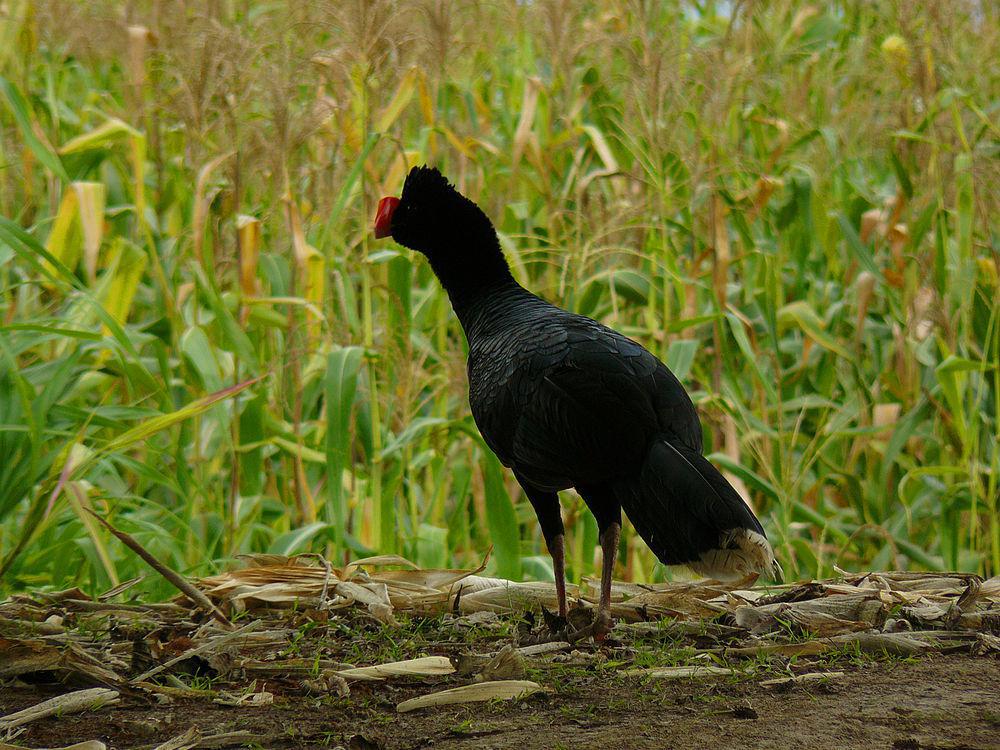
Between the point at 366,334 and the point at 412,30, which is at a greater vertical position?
the point at 412,30

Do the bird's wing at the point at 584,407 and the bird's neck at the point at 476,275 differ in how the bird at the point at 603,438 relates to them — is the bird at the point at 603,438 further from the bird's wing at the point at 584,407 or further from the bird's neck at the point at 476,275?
the bird's neck at the point at 476,275

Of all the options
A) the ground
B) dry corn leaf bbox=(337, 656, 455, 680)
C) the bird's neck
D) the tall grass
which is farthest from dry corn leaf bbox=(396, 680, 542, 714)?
the bird's neck

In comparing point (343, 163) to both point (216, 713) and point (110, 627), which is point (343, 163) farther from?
point (216, 713)

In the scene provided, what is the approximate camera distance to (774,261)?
486 centimetres

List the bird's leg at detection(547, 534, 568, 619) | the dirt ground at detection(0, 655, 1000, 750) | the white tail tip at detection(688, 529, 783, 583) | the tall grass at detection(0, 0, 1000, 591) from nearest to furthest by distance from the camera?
the dirt ground at detection(0, 655, 1000, 750), the white tail tip at detection(688, 529, 783, 583), the bird's leg at detection(547, 534, 568, 619), the tall grass at detection(0, 0, 1000, 591)

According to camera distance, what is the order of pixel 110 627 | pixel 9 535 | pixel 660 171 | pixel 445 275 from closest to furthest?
pixel 110 627
pixel 445 275
pixel 9 535
pixel 660 171

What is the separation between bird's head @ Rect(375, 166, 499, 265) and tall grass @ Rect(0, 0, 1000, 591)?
518 millimetres

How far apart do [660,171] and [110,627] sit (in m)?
2.52

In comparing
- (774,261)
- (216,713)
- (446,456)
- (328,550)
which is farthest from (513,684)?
(774,261)

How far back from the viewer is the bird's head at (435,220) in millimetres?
3287

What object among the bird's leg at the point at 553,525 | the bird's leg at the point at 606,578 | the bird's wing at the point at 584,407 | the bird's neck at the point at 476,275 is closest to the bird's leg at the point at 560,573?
the bird's leg at the point at 553,525

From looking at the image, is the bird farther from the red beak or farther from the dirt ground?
the dirt ground

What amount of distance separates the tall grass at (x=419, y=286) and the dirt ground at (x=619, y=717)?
0.89 metres

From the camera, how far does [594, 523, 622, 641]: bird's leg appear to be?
115 inches
